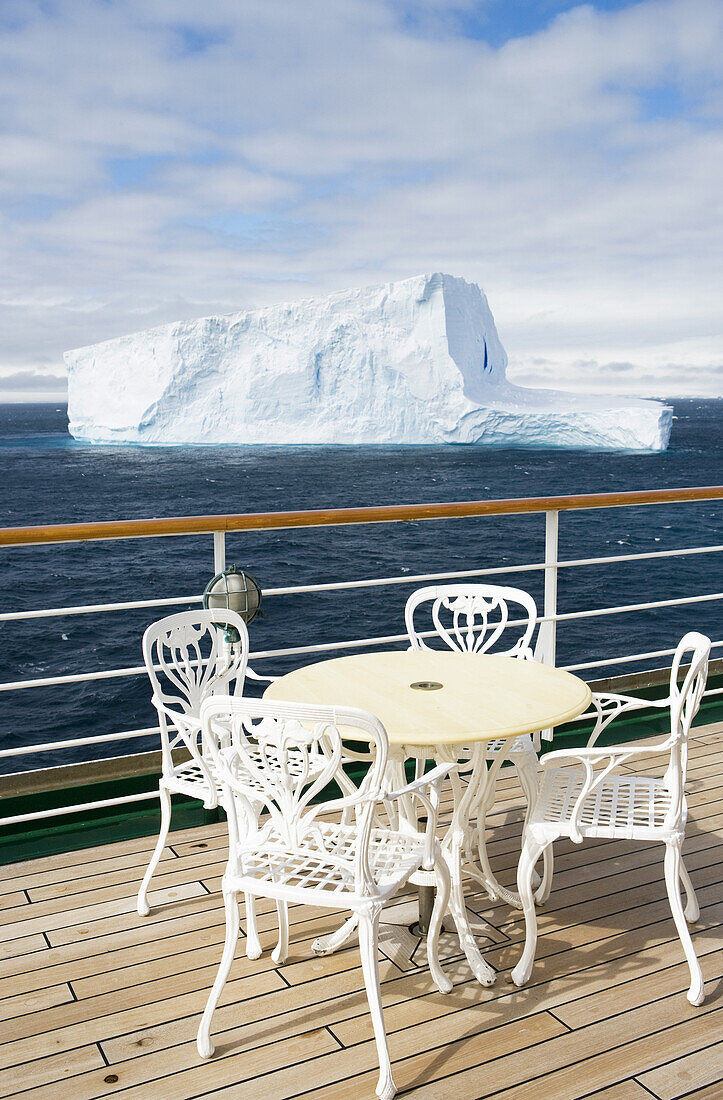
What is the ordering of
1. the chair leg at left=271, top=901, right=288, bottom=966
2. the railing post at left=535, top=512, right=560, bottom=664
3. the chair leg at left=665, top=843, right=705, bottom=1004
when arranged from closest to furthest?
1. the chair leg at left=665, top=843, right=705, bottom=1004
2. the chair leg at left=271, top=901, right=288, bottom=966
3. the railing post at left=535, top=512, right=560, bottom=664

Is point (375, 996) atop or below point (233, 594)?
below

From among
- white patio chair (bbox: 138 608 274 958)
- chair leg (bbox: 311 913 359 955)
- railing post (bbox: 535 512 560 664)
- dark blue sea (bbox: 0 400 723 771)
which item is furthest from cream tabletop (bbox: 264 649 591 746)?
dark blue sea (bbox: 0 400 723 771)

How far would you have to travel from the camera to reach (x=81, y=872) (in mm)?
2490

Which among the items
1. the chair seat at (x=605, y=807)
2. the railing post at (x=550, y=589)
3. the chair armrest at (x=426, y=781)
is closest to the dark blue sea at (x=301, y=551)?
the railing post at (x=550, y=589)

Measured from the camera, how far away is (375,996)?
1.62m

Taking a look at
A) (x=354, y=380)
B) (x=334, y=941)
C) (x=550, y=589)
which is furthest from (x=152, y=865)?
(x=354, y=380)

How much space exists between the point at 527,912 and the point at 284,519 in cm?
119

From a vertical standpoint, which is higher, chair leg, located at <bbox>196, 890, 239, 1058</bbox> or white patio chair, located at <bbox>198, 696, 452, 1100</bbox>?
white patio chair, located at <bbox>198, 696, 452, 1100</bbox>

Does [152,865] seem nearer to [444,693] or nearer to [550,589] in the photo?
[444,693]

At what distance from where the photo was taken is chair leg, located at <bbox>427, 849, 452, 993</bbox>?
1.89 meters

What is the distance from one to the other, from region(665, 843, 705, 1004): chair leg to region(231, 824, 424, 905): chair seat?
21.2 inches

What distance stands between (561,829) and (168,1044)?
0.85m

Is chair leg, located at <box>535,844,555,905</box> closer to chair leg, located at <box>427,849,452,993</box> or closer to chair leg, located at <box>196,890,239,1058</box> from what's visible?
chair leg, located at <box>427,849,452,993</box>

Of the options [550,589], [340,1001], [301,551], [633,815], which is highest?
[550,589]
